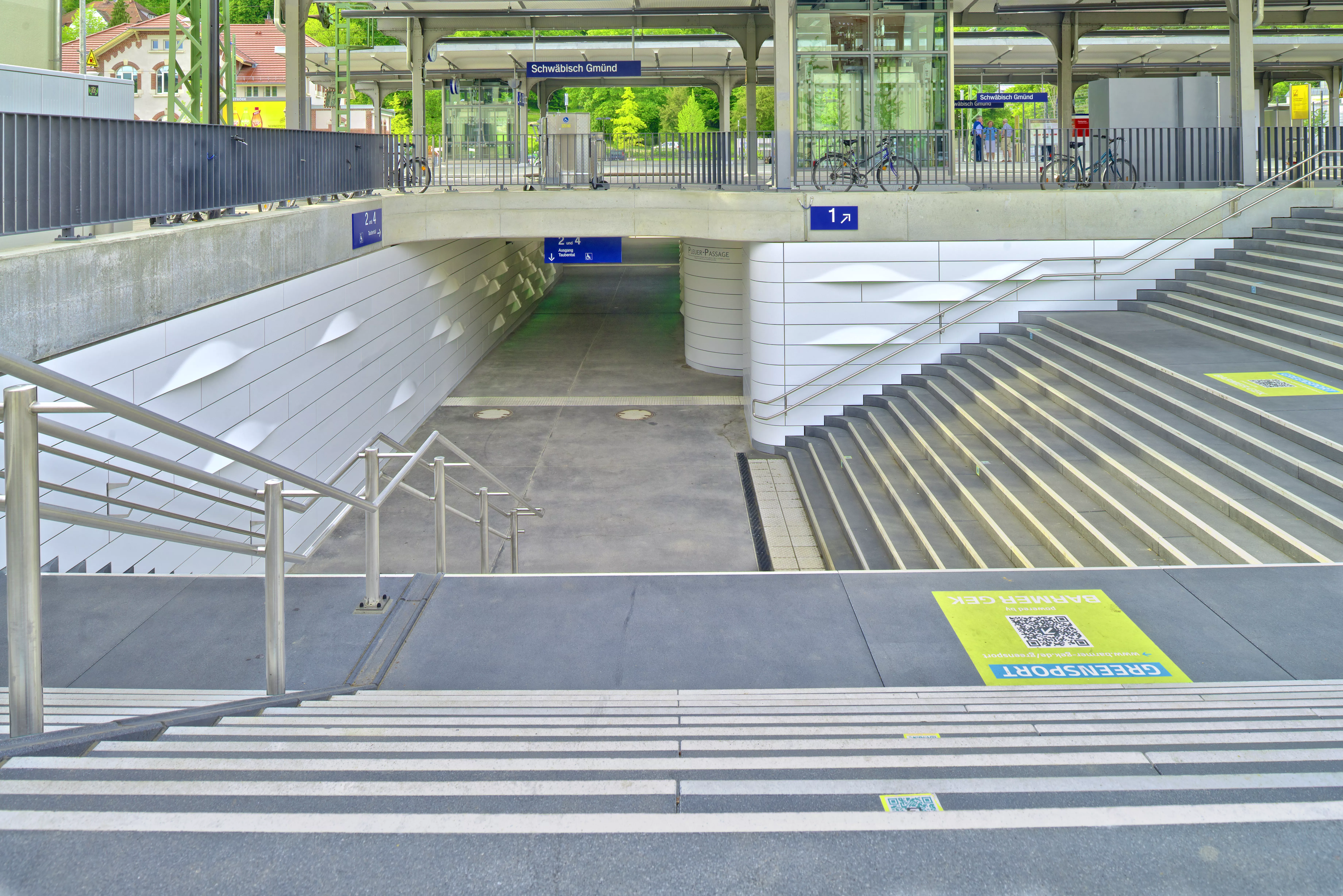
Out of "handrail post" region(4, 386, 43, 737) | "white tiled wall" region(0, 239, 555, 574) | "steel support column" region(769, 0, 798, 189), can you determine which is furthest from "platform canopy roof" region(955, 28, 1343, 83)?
"handrail post" region(4, 386, 43, 737)

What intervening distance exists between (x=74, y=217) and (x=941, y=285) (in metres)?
11.7

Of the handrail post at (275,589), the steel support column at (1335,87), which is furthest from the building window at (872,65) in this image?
the steel support column at (1335,87)

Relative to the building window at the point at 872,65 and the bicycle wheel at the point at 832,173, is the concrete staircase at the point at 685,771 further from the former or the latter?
the building window at the point at 872,65

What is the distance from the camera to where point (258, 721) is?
3.57 m

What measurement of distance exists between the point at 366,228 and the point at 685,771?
1414 centimetres

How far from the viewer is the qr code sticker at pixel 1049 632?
6.10 metres

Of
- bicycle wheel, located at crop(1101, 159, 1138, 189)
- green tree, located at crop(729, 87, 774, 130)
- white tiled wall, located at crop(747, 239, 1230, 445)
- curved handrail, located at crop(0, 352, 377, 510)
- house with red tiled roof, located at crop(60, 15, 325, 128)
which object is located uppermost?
house with red tiled roof, located at crop(60, 15, 325, 128)

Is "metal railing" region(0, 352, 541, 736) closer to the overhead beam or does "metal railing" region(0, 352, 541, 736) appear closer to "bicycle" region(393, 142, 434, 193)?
"bicycle" region(393, 142, 434, 193)

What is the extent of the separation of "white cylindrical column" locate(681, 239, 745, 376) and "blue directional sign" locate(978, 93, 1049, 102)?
55.0 ft

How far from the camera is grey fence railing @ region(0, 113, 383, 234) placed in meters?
7.64

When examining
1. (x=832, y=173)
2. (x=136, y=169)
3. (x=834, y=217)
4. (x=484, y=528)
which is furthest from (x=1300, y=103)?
(x=136, y=169)

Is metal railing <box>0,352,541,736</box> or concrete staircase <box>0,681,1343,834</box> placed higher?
metal railing <box>0,352,541,736</box>

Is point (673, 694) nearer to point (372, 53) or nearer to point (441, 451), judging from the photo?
point (441, 451)

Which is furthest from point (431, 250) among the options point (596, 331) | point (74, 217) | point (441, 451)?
point (74, 217)
